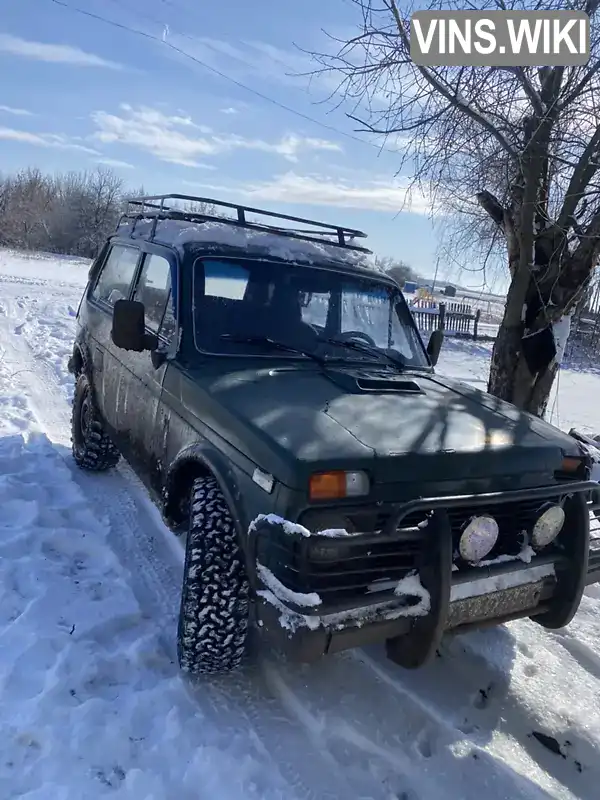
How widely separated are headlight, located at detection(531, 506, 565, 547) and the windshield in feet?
→ 4.86

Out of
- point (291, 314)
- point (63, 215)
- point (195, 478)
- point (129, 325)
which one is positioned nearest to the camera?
point (195, 478)

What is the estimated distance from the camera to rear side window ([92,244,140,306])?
486 cm

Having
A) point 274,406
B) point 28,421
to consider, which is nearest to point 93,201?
point 28,421

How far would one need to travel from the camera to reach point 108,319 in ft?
16.5

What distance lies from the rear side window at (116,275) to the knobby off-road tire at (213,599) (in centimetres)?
229

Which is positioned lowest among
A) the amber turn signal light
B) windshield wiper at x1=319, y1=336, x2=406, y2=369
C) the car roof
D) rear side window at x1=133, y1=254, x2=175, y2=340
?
the amber turn signal light

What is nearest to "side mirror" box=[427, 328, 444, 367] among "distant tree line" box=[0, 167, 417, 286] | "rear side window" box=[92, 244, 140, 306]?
"rear side window" box=[92, 244, 140, 306]

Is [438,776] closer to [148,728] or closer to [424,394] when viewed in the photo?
[148,728]

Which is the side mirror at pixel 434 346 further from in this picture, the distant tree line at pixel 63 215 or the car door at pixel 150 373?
the distant tree line at pixel 63 215

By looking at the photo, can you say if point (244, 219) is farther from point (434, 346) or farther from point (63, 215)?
point (63, 215)

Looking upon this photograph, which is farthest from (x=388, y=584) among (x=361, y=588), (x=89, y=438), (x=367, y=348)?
(x=89, y=438)

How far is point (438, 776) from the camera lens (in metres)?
2.62

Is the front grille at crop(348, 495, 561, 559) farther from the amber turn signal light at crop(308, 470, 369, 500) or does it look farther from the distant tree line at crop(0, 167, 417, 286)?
the distant tree line at crop(0, 167, 417, 286)

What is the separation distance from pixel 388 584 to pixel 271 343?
165 cm
